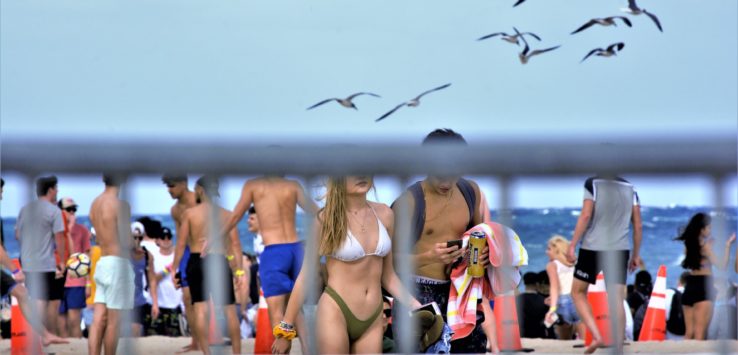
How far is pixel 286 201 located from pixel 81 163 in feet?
1.56

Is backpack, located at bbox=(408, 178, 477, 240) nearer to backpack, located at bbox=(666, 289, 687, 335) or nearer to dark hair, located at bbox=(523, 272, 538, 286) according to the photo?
backpack, located at bbox=(666, 289, 687, 335)

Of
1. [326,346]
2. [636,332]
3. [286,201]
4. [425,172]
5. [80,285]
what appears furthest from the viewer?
[636,332]

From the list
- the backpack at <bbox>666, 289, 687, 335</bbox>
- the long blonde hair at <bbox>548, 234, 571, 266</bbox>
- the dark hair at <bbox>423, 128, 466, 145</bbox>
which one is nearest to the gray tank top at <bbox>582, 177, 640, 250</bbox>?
the dark hair at <bbox>423, 128, 466, 145</bbox>

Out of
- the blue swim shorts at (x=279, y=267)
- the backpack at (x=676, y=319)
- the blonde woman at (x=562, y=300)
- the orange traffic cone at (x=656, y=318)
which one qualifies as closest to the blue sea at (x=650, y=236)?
the backpack at (x=676, y=319)

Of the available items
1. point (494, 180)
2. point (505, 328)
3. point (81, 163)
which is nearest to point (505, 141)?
point (494, 180)

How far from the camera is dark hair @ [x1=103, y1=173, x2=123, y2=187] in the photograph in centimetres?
255

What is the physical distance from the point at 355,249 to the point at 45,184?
2.01 meters

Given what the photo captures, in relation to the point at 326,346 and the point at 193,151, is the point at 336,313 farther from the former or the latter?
the point at 193,151

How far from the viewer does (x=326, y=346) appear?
4875 mm

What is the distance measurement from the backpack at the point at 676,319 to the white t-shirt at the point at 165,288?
4.15 m

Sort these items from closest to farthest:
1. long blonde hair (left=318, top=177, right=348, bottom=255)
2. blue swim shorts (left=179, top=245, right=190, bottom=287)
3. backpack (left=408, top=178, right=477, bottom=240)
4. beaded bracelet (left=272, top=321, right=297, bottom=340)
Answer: backpack (left=408, top=178, right=477, bottom=240)
long blonde hair (left=318, top=177, right=348, bottom=255)
beaded bracelet (left=272, top=321, right=297, bottom=340)
blue swim shorts (left=179, top=245, right=190, bottom=287)

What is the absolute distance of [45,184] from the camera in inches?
112

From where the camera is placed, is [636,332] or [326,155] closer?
[326,155]

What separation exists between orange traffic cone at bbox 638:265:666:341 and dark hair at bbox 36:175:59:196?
26.7 ft
